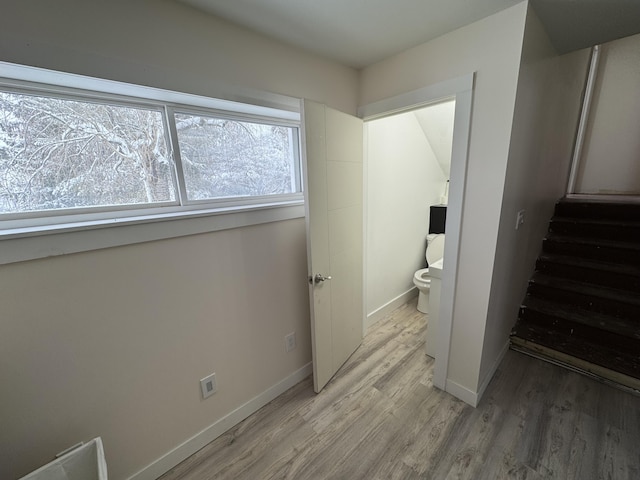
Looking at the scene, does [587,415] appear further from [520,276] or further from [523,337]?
Result: [520,276]

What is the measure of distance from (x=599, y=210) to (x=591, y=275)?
77 centimetres

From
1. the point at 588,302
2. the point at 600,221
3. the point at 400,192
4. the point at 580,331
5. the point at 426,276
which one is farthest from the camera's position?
the point at 426,276

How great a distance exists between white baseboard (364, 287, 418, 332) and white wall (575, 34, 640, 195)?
99.7 inches

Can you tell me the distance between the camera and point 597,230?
2438 millimetres

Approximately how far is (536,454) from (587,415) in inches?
20.9

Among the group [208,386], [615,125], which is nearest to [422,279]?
[208,386]

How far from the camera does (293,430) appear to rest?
1510 millimetres

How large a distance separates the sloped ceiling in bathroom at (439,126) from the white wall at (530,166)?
769 millimetres

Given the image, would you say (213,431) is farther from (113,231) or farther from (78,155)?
(78,155)

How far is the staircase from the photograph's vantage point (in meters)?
1.85

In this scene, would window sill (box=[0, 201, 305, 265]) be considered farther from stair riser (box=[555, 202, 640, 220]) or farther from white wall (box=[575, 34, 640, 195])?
white wall (box=[575, 34, 640, 195])

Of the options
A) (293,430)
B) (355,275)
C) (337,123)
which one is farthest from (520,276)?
(293,430)

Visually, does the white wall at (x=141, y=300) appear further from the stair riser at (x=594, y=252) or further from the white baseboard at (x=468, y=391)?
the stair riser at (x=594, y=252)

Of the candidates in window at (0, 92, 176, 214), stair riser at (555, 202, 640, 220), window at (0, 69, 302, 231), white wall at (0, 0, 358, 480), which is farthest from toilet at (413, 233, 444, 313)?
window at (0, 92, 176, 214)
